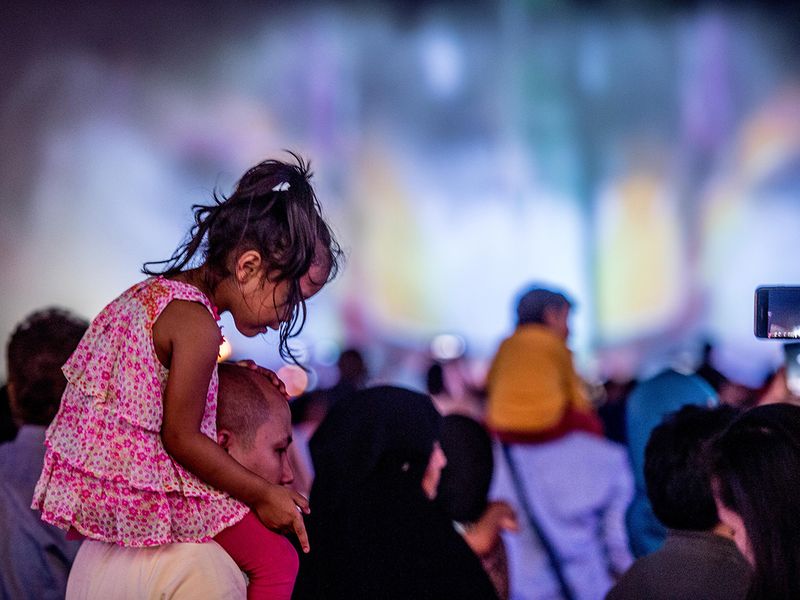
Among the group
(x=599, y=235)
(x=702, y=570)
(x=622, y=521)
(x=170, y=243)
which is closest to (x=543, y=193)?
(x=599, y=235)

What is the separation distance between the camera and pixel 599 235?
680 inches

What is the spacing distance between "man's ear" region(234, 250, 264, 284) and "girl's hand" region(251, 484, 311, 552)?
0.39 metres

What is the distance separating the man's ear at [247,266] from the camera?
1939 millimetres

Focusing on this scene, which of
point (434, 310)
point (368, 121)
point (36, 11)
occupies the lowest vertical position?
point (434, 310)

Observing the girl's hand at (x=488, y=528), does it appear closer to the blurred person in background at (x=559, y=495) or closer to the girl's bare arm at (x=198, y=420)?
the blurred person in background at (x=559, y=495)

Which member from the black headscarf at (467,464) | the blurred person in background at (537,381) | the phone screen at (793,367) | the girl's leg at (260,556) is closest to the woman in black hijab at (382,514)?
the girl's leg at (260,556)

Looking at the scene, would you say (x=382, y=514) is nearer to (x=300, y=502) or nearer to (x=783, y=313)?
(x=300, y=502)

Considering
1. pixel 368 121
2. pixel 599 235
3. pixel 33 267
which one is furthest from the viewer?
pixel 599 235

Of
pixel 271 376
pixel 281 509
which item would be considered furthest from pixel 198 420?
pixel 271 376

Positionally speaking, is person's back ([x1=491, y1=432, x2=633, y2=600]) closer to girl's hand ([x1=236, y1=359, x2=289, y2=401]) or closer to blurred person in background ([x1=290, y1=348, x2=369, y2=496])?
blurred person in background ([x1=290, y1=348, x2=369, y2=496])

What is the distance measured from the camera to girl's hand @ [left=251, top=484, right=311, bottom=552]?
1.85m

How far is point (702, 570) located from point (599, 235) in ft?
49.5

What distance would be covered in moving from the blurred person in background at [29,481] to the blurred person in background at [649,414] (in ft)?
6.18

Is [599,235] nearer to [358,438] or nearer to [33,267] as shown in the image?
[33,267]
